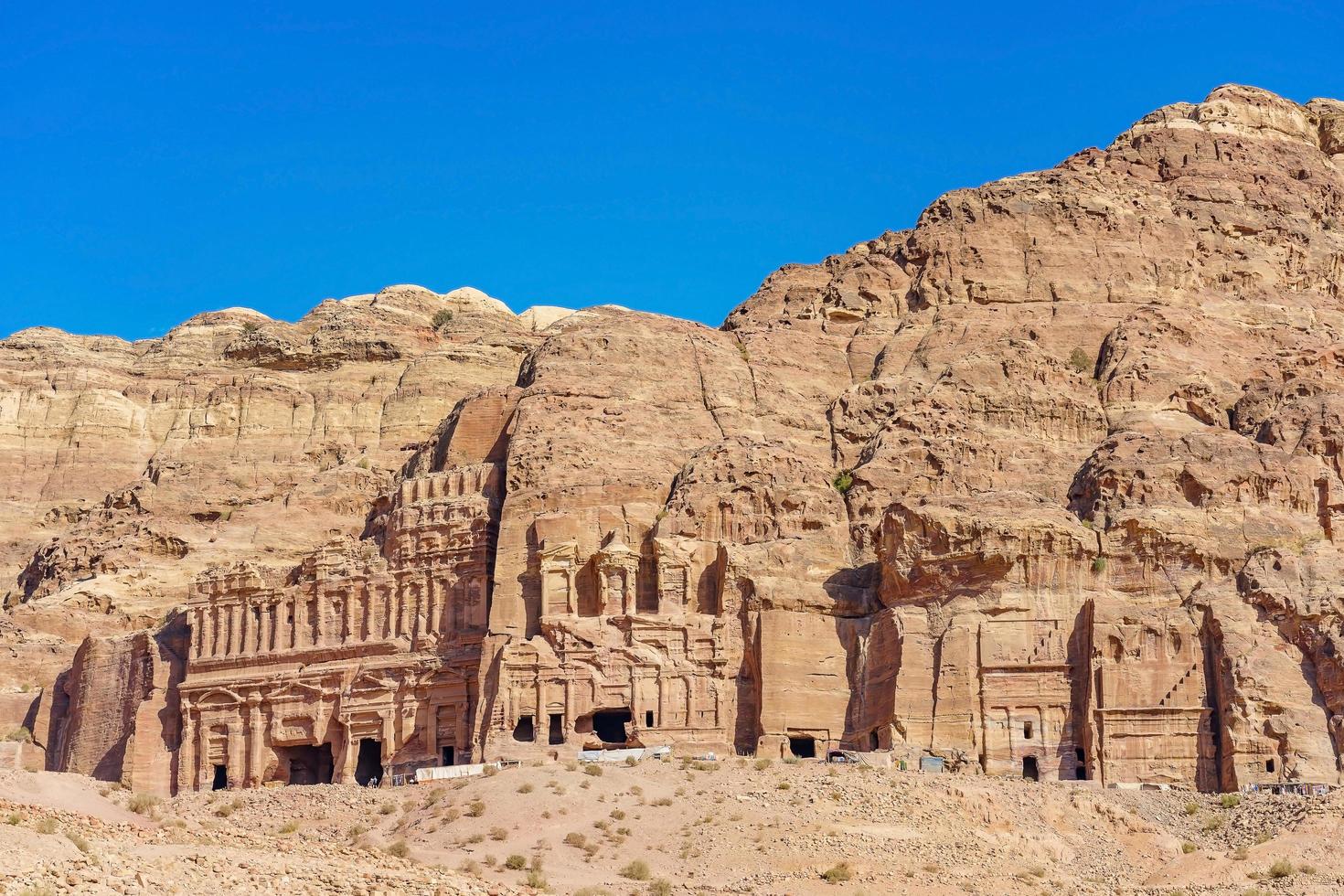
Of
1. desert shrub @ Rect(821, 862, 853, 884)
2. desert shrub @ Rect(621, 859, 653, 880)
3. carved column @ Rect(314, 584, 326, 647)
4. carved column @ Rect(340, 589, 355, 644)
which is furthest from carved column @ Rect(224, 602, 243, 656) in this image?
desert shrub @ Rect(821, 862, 853, 884)

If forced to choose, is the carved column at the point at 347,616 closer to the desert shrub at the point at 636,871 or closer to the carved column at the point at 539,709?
the carved column at the point at 539,709

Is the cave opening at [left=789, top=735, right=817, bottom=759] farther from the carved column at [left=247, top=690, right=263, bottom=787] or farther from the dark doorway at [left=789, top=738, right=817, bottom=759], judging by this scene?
the carved column at [left=247, top=690, right=263, bottom=787]

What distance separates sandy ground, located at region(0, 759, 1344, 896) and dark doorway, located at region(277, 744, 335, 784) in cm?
1315

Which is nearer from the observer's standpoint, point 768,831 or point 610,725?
point 768,831

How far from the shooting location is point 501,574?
273ft

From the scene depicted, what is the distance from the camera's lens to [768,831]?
63.8 m

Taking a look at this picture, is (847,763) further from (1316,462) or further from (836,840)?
(1316,462)

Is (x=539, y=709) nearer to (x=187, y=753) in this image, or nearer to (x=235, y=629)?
(x=235, y=629)

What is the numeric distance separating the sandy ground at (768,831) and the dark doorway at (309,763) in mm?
13149

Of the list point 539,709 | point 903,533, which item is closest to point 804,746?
point 903,533

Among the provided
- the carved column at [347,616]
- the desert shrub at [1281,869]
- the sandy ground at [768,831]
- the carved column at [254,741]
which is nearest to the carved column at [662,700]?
the sandy ground at [768,831]

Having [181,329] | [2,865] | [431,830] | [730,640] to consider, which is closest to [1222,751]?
[730,640]

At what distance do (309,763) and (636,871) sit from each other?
93.2 ft

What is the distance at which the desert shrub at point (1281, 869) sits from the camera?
2427 inches
